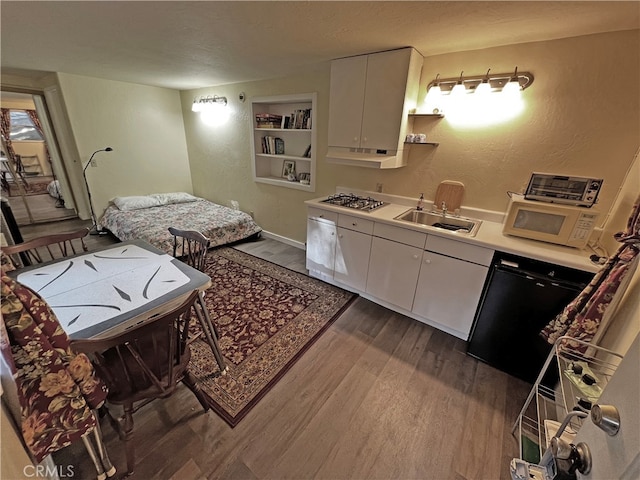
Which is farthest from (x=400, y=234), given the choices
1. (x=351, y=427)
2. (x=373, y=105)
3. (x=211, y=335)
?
(x=211, y=335)

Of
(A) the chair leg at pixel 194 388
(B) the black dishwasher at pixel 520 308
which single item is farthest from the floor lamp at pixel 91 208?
(B) the black dishwasher at pixel 520 308

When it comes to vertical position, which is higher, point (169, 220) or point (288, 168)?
point (288, 168)

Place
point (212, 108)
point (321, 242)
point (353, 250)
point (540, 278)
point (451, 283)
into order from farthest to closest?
point (212, 108), point (321, 242), point (353, 250), point (451, 283), point (540, 278)

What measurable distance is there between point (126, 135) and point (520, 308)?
539 cm

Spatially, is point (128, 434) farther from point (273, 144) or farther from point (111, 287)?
point (273, 144)

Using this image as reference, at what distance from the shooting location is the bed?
3.25m

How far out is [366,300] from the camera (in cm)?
263

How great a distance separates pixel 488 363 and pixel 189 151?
17.5 ft

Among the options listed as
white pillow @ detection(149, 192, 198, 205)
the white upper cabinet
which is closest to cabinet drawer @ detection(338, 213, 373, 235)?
the white upper cabinet

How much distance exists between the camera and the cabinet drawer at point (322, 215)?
2.56 meters

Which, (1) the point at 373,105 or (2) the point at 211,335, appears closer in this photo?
(2) the point at 211,335

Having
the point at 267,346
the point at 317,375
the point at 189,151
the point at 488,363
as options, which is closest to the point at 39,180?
the point at 189,151

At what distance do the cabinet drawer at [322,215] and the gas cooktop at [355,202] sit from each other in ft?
0.43

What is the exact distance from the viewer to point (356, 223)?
95.3 inches
